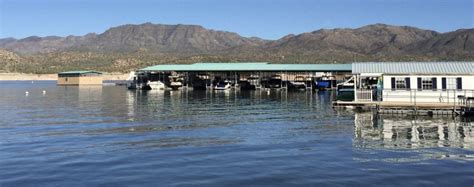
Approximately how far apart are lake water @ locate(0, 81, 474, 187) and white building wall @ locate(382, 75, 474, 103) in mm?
5168

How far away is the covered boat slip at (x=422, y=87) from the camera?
129 feet

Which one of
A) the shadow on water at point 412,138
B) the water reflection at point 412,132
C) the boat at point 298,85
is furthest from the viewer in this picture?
the boat at point 298,85

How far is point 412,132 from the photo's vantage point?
29.2 m

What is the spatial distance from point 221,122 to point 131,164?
52.5 feet

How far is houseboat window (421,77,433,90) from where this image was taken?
134 feet

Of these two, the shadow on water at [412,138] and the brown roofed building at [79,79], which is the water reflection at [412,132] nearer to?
the shadow on water at [412,138]

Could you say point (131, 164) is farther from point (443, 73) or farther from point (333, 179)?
point (443, 73)

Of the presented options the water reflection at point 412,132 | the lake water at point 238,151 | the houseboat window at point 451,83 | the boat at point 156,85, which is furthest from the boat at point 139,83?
the houseboat window at point 451,83

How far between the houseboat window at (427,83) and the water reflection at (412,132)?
201 inches

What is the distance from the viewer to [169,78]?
102 m

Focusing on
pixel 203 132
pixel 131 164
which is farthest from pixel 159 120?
pixel 131 164

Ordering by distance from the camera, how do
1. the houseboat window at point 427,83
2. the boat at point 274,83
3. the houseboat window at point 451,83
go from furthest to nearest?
the boat at point 274,83, the houseboat window at point 427,83, the houseboat window at point 451,83

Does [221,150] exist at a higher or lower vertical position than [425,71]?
lower

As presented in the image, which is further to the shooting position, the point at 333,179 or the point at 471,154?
the point at 471,154
